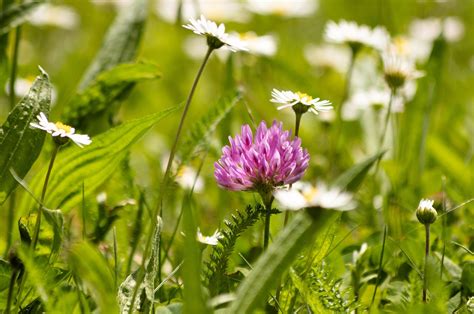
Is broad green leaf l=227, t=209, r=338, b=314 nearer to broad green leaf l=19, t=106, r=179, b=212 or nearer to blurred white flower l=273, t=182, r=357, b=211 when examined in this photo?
blurred white flower l=273, t=182, r=357, b=211

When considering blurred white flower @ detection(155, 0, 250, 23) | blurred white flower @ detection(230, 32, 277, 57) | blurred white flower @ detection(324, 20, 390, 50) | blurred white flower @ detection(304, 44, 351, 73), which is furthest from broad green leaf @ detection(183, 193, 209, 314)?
blurred white flower @ detection(155, 0, 250, 23)

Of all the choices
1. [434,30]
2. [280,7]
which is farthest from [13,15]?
[434,30]

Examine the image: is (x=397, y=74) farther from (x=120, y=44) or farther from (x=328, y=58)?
(x=328, y=58)

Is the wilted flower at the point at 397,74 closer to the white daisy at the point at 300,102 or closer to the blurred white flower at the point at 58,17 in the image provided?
the white daisy at the point at 300,102

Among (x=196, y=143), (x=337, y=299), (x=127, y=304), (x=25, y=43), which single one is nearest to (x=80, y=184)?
(x=196, y=143)

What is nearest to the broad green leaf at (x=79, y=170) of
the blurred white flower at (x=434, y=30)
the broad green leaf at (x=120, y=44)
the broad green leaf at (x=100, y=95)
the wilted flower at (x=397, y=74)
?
the broad green leaf at (x=100, y=95)

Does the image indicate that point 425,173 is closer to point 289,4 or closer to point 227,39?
point 227,39

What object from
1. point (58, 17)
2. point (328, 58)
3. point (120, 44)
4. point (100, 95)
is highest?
point (58, 17)
